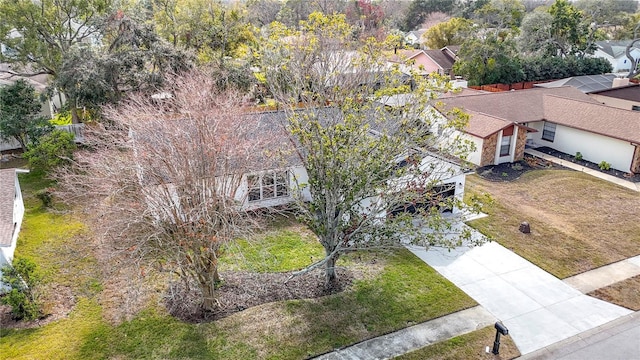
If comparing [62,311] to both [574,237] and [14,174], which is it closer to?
[14,174]

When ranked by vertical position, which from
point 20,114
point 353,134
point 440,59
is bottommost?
point 20,114

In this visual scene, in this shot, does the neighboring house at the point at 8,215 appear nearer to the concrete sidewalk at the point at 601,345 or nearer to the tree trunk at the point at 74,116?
the tree trunk at the point at 74,116

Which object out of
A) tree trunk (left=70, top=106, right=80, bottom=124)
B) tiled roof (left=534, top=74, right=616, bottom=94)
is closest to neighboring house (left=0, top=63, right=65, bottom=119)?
tree trunk (left=70, top=106, right=80, bottom=124)

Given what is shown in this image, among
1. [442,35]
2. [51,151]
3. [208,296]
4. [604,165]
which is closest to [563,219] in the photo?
[604,165]

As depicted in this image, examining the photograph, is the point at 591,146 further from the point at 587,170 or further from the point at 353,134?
the point at 353,134

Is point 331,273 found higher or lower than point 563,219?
higher

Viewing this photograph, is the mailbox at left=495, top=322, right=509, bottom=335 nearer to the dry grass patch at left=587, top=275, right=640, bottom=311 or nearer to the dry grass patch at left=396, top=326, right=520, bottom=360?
the dry grass patch at left=396, top=326, right=520, bottom=360

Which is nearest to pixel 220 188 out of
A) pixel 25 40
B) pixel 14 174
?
pixel 14 174
